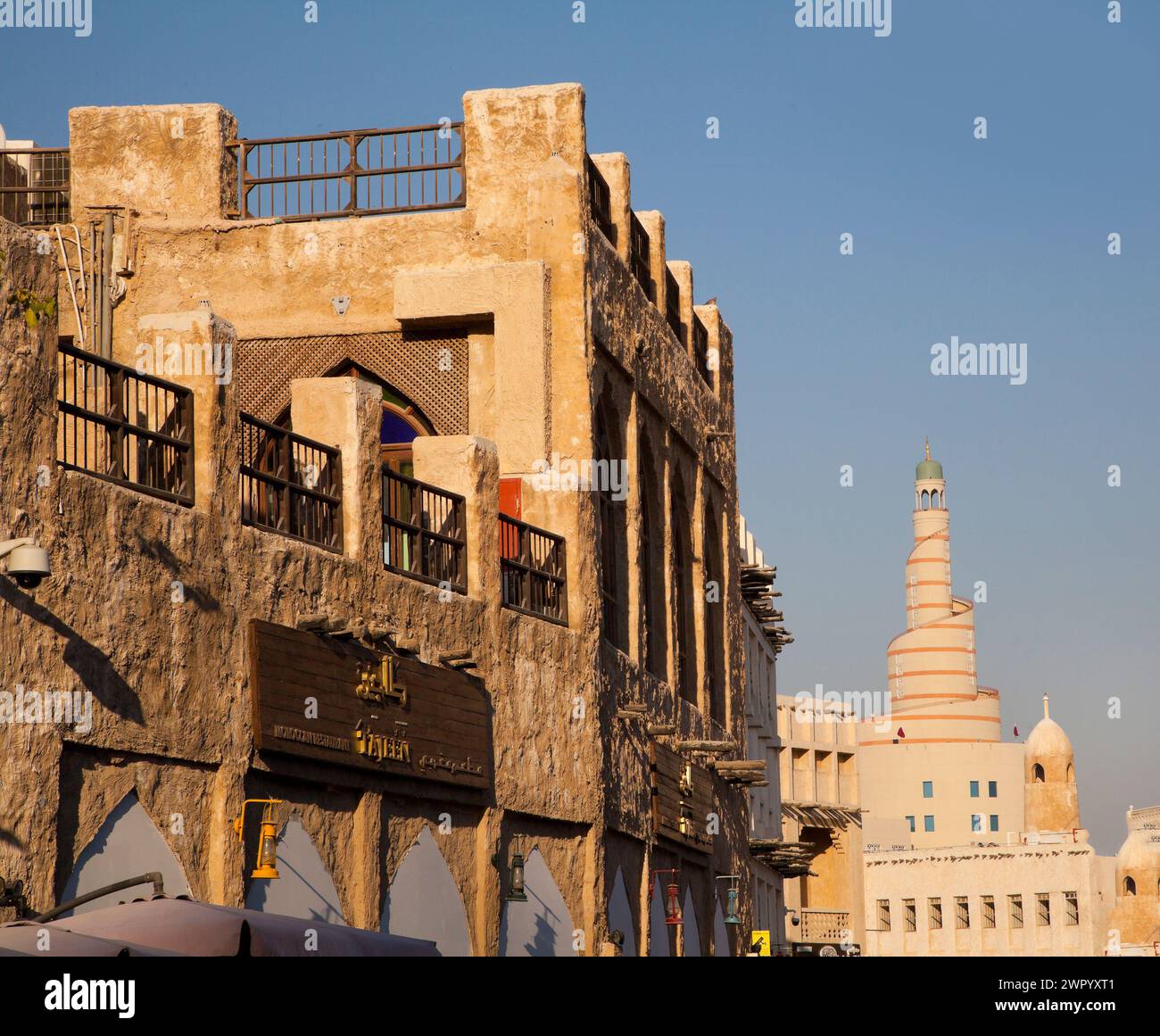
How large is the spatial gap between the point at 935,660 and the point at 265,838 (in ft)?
308

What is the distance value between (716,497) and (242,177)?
992 centimetres

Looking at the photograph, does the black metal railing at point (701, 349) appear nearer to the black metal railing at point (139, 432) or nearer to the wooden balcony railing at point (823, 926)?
the black metal railing at point (139, 432)

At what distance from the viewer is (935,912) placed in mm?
79438

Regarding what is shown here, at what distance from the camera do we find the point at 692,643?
26094mm

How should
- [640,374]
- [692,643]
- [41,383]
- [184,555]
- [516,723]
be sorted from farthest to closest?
[692,643] → [640,374] → [516,723] → [184,555] → [41,383]

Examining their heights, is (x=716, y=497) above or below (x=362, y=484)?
above


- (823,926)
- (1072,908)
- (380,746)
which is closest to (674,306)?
(380,746)

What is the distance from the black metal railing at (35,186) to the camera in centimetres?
2088

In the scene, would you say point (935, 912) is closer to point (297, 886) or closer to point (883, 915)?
point (883, 915)

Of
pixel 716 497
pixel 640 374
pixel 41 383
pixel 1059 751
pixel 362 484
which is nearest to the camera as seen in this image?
pixel 41 383

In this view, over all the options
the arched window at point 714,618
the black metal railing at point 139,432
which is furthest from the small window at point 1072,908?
the black metal railing at point 139,432

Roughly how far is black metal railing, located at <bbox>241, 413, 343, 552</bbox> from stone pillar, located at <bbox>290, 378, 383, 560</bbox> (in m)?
0.10
